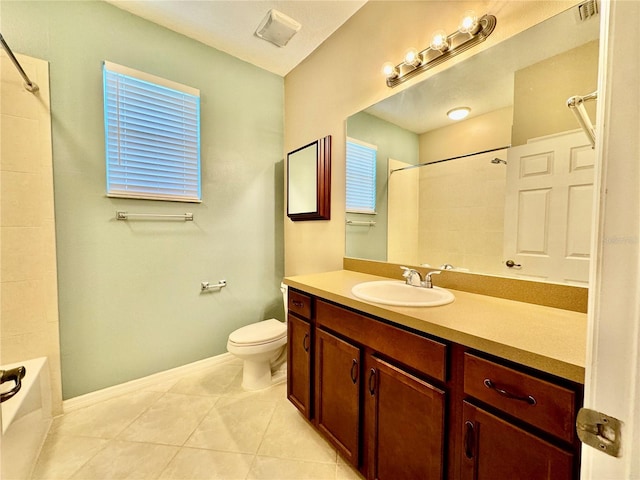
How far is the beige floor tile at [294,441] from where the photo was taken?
1.36 metres

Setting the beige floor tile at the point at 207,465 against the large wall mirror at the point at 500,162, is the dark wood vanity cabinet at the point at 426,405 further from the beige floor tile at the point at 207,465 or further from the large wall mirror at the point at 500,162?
the large wall mirror at the point at 500,162

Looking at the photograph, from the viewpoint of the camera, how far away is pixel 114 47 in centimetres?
173

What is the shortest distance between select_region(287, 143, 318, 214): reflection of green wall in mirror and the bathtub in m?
1.91

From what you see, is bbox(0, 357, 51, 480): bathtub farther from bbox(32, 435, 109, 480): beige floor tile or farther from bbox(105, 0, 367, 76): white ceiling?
bbox(105, 0, 367, 76): white ceiling

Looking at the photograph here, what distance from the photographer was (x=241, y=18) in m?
1.80

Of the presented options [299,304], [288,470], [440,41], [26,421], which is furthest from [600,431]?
[26,421]

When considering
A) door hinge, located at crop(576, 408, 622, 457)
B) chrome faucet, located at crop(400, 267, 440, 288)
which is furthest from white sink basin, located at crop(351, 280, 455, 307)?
door hinge, located at crop(576, 408, 622, 457)

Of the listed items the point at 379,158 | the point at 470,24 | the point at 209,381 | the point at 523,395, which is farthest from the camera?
the point at 209,381

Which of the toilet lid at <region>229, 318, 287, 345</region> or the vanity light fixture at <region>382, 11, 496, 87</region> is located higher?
the vanity light fixture at <region>382, 11, 496, 87</region>

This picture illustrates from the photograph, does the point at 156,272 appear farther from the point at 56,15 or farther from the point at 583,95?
the point at 583,95

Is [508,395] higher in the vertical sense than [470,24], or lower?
lower

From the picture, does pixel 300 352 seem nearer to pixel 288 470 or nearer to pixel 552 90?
pixel 288 470

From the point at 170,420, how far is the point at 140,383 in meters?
0.49

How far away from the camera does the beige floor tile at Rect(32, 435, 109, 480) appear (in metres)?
1.24
